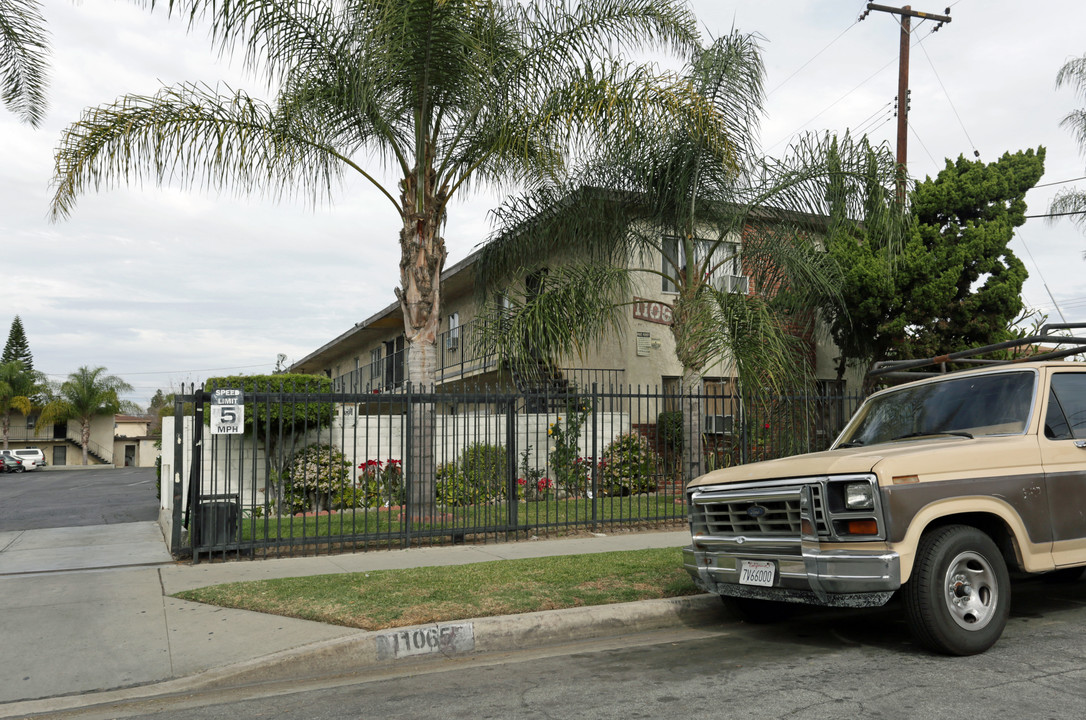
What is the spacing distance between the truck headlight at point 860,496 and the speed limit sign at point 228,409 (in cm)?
639

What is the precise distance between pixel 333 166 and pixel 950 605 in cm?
986

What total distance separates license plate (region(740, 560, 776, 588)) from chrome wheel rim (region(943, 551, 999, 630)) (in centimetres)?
107

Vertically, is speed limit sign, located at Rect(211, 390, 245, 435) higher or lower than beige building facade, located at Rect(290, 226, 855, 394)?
lower

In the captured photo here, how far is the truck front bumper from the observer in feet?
16.9

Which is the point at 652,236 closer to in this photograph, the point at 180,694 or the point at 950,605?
the point at 950,605

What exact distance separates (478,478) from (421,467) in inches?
106

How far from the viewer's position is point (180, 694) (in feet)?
17.6

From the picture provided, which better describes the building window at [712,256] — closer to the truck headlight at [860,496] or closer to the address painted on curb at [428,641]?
the truck headlight at [860,496]

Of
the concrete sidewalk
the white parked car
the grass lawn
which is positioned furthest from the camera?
the white parked car

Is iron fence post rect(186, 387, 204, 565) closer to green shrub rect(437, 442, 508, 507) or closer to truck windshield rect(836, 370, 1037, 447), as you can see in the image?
green shrub rect(437, 442, 508, 507)

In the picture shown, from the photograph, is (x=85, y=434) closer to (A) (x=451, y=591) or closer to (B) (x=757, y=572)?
(A) (x=451, y=591)

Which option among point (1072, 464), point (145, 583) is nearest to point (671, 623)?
point (1072, 464)

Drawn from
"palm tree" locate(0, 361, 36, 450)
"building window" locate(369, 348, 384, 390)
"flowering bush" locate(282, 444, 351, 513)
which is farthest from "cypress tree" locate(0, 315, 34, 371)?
"flowering bush" locate(282, 444, 351, 513)

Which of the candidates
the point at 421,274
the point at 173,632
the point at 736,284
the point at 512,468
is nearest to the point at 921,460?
the point at 173,632
